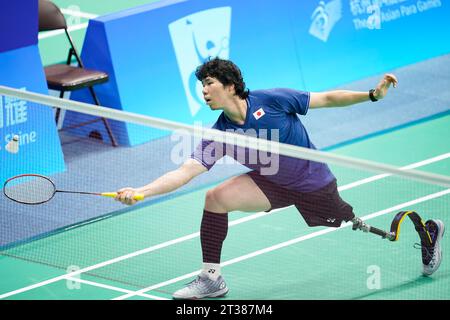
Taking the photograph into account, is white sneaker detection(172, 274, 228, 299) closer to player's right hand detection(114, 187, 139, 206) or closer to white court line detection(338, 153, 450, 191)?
player's right hand detection(114, 187, 139, 206)

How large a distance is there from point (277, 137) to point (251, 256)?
1.34m

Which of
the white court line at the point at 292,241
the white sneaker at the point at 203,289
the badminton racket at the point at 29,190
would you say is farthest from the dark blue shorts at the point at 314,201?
the badminton racket at the point at 29,190

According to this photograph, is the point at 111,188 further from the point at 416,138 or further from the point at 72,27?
the point at 72,27

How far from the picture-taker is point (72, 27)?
1591 centimetres

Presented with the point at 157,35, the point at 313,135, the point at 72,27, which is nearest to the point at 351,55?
the point at 313,135

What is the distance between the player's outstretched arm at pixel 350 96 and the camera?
30.4 ft

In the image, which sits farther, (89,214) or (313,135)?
(313,135)

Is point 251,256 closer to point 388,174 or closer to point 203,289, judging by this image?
point 203,289

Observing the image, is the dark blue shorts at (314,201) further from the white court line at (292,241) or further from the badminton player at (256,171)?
the white court line at (292,241)

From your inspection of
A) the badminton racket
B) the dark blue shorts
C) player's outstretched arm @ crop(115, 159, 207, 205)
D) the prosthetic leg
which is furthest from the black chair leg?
the prosthetic leg

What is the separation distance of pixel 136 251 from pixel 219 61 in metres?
2.07

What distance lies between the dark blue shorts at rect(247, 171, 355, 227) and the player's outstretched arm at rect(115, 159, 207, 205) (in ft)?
1.70

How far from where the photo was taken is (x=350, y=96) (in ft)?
30.8

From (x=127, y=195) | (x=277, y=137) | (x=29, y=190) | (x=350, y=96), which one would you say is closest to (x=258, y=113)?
(x=277, y=137)
